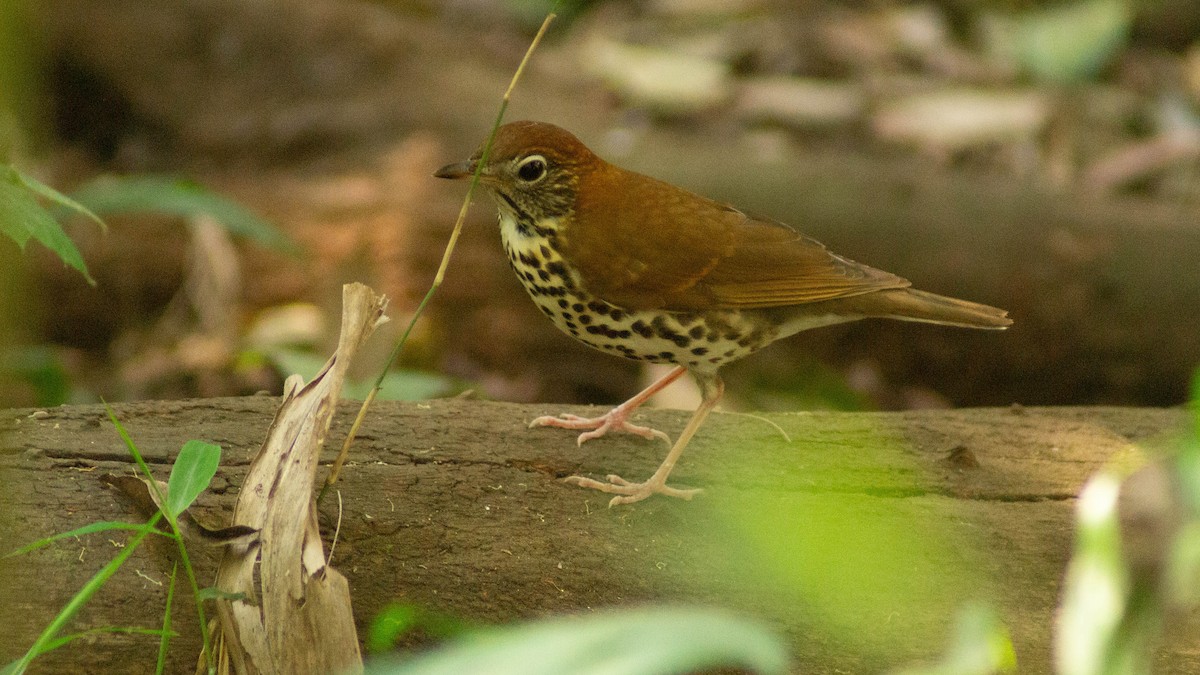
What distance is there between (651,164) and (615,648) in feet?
16.6

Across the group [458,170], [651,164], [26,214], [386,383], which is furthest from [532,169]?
[651,164]

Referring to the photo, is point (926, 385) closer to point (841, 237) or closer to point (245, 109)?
point (841, 237)

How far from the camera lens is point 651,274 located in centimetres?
309

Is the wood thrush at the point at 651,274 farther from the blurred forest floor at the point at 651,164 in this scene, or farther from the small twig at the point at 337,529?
the blurred forest floor at the point at 651,164

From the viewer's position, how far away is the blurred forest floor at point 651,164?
Result: 5371 mm

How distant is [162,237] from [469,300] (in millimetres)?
1546

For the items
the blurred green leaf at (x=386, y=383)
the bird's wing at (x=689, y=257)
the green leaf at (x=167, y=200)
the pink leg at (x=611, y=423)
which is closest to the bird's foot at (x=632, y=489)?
the pink leg at (x=611, y=423)

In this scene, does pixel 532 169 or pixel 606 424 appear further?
pixel 606 424

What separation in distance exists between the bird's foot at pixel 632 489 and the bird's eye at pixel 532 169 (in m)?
0.77

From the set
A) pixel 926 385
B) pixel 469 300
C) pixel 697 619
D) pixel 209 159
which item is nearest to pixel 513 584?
pixel 697 619

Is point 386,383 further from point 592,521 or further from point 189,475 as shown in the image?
point 189,475

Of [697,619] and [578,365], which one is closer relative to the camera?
[697,619]

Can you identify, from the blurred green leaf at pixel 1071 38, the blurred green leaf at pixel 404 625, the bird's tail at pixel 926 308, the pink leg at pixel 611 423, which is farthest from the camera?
the blurred green leaf at pixel 1071 38

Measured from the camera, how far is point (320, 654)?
210 cm
